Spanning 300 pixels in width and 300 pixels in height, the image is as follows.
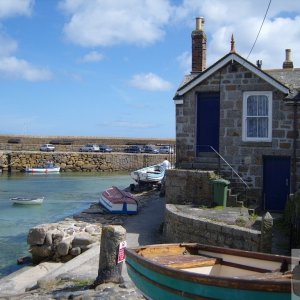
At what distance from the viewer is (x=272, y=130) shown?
17.1m

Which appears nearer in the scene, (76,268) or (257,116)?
(76,268)

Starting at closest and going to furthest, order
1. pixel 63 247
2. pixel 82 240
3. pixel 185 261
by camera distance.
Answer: pixel 185 261, pixel 63 247, pixel 82 240

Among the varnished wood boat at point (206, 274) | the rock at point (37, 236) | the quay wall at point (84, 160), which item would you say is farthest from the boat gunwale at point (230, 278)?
the quay wall at point (84, 160)

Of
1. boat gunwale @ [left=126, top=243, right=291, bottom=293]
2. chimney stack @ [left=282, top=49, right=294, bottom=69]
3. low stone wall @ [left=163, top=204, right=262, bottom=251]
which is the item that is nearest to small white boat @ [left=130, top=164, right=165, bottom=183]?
chimney stack @ [left=282, top=49, right=294, bottom=69]

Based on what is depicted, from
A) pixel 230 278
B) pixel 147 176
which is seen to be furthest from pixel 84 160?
pixel 230 278

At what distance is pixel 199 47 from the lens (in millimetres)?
19625

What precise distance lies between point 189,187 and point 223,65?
4440 mm

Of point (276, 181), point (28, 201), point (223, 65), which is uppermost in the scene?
point (223, 65)

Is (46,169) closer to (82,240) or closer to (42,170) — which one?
(42,170)

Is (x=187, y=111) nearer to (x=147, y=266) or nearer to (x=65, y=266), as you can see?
(x=65, y=266)

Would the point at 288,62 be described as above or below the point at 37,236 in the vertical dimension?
above

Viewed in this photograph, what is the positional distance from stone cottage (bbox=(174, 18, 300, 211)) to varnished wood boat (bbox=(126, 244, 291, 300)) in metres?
8.33

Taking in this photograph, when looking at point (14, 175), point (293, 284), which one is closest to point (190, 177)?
point (293, 284)

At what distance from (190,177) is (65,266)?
19.5ft
